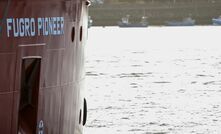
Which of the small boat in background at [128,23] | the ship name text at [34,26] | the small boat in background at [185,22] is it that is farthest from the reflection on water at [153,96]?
the small boat in background at [185,22]

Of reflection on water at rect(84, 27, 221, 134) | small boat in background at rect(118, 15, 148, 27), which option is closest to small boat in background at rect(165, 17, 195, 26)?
small boat in background at rect(118, 15, 148, 27)

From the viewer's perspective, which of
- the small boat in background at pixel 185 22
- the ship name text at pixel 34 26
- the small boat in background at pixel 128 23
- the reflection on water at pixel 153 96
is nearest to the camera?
the ship name text at pixel 34 26

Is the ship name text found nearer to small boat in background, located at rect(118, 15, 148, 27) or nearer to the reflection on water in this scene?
the reflection on water

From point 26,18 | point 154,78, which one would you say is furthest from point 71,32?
point 154,78

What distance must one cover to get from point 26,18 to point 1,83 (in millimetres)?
826

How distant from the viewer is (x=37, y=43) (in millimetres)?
11539

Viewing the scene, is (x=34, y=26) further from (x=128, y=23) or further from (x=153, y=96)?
(x=128, y=23)

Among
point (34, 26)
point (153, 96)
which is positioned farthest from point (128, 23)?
point (34, 26)

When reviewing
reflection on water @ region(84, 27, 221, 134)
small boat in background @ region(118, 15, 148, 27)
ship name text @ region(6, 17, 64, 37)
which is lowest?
small boat in background @ region(118, 15, 148, 27)

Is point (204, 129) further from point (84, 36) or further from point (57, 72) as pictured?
point (57, 72)

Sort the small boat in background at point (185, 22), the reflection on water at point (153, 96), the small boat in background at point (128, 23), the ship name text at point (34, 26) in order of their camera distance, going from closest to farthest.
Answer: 1. the ship name text at point (34, 26)
2. the reflection on water at point (153, 96)
3. the small boat in background at point (128, 23)
4. the small boat in background at point (185, 22)

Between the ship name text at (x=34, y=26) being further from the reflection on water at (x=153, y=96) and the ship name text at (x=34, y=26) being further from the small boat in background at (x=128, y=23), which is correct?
the small boat in background at (x=128, y=23)

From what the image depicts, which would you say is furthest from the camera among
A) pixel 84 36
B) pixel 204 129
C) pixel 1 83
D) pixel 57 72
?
pixel 204 129

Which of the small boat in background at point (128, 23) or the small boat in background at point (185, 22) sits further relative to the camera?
the small boat in background at point (185, 22)
